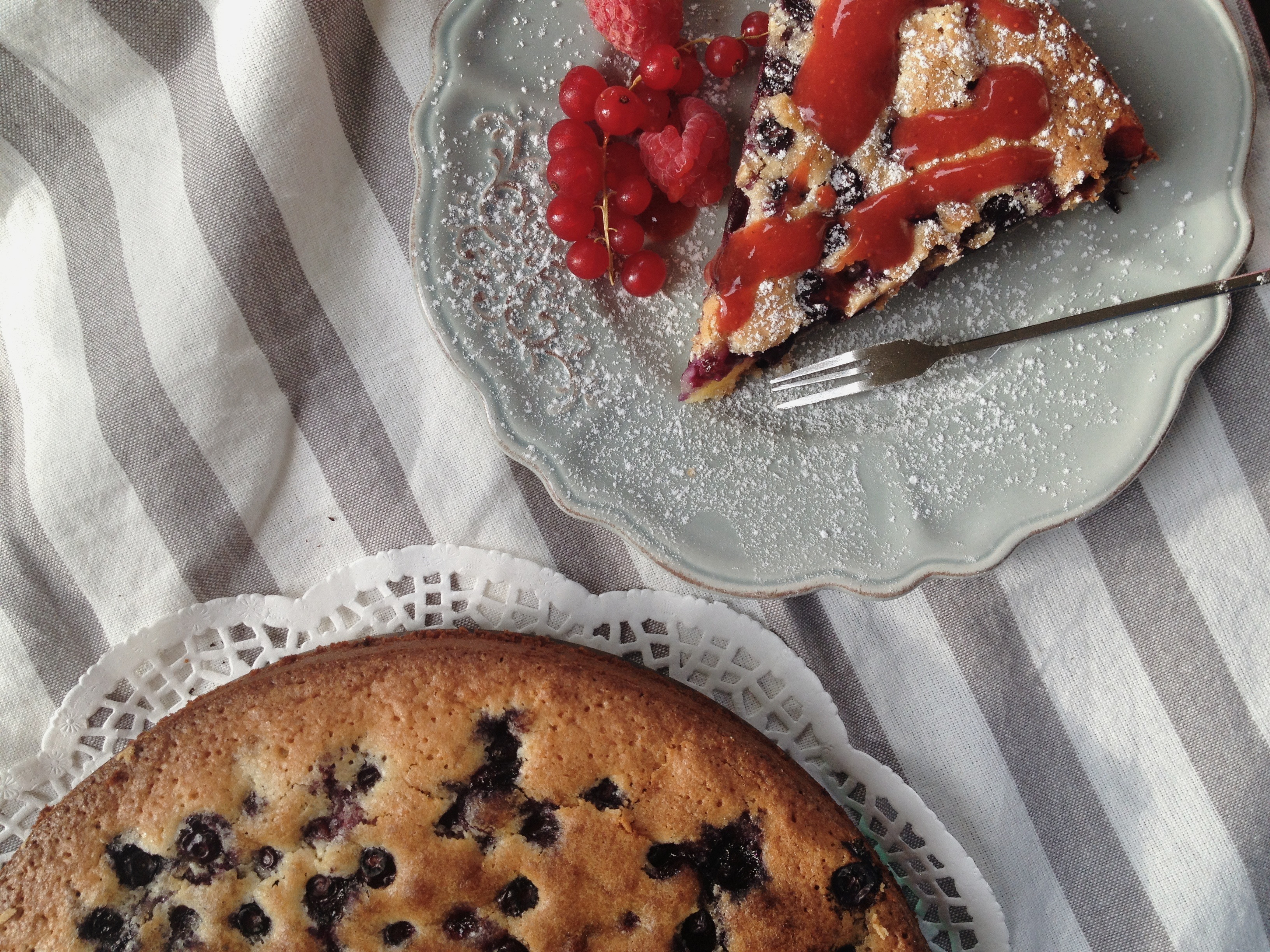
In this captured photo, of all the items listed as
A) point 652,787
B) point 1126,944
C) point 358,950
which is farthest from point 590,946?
point 1126,944

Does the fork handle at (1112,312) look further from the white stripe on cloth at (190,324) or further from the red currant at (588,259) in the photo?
the white stripe on cloth at (190,324)

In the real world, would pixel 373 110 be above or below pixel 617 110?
above

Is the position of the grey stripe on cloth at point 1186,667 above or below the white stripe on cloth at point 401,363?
below

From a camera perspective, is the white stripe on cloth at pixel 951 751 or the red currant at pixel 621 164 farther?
the white stripe on cloth at pixel 951 751

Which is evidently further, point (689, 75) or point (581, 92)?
point (689, 75)

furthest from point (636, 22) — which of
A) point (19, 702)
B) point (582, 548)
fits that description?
point (19, 702)

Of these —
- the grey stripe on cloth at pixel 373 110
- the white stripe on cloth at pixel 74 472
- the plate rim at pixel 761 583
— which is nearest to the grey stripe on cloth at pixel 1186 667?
the plate rim at pixel 761 583

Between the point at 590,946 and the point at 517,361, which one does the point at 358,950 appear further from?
the point at 517,361

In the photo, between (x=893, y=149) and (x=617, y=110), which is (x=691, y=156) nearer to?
(x=617, y=110)
